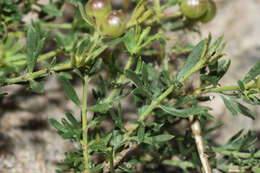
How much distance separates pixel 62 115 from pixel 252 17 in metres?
1.50

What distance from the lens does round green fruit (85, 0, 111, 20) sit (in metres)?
1.14

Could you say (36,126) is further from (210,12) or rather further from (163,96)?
(210,12)

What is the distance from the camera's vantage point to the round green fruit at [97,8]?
1.14m

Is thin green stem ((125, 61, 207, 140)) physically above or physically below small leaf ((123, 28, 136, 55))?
below

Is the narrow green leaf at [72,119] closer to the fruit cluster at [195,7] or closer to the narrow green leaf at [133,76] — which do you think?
the narrow green leaf at [133,76]

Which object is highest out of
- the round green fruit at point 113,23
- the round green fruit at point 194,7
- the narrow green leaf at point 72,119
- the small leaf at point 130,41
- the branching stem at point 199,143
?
the round green fruit at point 194,7

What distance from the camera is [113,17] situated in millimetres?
1120

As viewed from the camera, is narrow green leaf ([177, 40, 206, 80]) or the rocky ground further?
the rocky ground

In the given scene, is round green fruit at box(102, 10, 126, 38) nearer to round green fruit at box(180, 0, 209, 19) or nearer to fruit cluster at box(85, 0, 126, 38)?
fruit cluster at box(85, 0, 126, 38)

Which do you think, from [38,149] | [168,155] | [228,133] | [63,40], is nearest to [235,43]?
[228,133]

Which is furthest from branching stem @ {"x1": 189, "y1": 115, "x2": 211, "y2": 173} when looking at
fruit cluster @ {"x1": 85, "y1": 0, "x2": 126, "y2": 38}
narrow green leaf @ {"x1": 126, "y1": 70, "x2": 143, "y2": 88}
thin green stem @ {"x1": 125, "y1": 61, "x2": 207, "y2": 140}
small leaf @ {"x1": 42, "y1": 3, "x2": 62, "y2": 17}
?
small leaf @ {"x1": 42, "y1": 3, "x2": 62, "y2": 17}

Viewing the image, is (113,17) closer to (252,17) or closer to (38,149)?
(38,149)

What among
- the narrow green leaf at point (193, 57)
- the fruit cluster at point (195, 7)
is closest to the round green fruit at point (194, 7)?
the fruit cluster at point (195, 7)

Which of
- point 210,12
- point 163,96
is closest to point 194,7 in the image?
point 210,12
